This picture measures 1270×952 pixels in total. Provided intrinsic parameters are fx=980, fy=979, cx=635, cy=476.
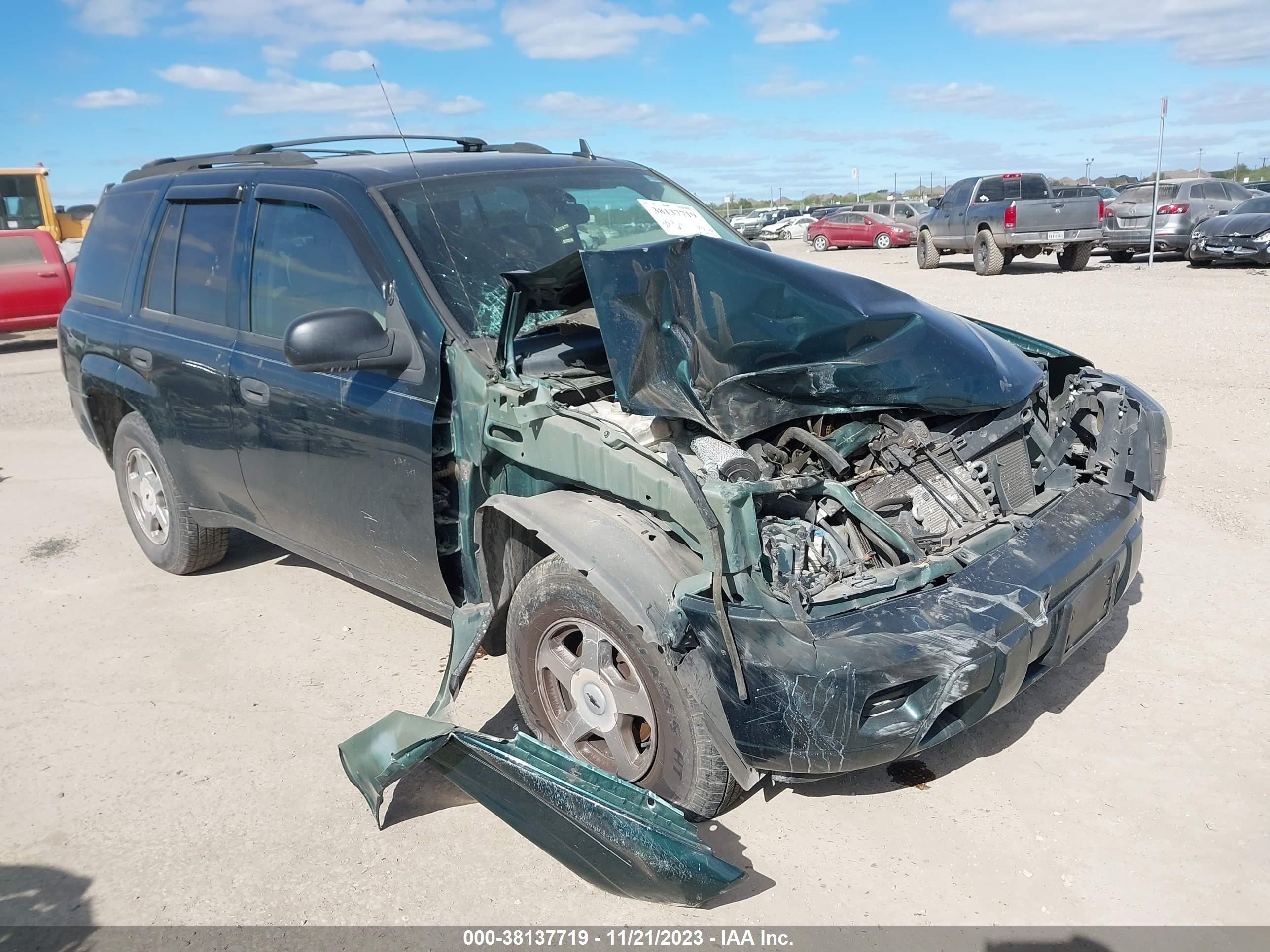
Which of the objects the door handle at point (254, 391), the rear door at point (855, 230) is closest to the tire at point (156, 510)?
the door handle at point (254, 391)

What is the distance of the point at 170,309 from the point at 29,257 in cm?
1160

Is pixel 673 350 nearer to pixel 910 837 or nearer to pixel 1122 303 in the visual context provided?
pixel 910 837

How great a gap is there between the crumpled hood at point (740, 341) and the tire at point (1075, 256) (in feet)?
54.7

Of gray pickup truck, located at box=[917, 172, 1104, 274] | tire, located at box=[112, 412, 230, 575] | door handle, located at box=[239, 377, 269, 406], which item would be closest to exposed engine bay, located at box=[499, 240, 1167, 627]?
door handle, located at box=[239, 377, 269, 406]

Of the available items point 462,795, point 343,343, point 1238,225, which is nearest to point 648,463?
point 343,343

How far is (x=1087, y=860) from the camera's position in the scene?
2.78 meters

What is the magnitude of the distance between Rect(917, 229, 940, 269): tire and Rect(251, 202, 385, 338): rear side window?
1789 centimetres

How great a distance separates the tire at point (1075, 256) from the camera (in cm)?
1802

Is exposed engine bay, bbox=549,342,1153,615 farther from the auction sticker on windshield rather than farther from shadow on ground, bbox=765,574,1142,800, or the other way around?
the auction sticker on windshield

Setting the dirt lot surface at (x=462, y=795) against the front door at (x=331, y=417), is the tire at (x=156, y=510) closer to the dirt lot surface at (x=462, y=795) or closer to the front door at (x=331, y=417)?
the dirt lot surface at (x=462, y=795)

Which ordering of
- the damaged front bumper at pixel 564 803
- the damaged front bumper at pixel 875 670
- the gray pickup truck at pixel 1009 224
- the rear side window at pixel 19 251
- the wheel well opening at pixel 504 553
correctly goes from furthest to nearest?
1. the gray pickup truck at pixel 1009 224
2. the rear side window at pixel 19 251
3. the wheel well opening at pixel 504 553
4. the damaged front bumper at pixel 564 803
5. the damaged front bumper at pixel 875 670

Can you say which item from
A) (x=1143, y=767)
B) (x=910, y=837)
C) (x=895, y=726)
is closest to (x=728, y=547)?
(x=895, y=726)

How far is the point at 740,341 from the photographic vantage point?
3.09 m

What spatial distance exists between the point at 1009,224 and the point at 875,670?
54.5 feet
